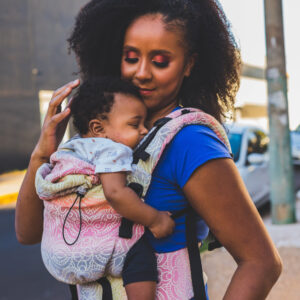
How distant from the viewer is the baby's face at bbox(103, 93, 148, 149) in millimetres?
1596

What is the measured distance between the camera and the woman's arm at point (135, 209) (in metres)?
1.37

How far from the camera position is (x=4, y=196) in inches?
428

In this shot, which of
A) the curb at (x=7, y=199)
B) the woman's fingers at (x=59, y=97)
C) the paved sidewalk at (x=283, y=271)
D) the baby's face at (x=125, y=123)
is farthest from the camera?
the curb at (x=7, y=199)

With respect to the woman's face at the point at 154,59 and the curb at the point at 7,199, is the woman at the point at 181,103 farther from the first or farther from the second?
the curb at the point at 7,199

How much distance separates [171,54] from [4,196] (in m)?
9.92

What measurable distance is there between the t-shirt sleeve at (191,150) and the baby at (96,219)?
0.13 metres

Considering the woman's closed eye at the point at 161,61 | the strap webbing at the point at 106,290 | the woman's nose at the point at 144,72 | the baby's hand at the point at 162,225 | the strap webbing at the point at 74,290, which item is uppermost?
the woman's closed eye at the point at 161,61

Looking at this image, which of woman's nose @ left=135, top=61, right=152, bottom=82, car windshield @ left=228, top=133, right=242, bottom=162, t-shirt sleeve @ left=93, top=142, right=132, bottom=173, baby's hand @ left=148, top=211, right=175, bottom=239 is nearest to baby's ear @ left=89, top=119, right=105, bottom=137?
t-shirt sleeve @ left=93, top=142, right=132, bottom=173

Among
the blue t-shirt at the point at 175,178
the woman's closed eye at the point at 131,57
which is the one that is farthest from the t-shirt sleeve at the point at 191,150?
the woman's closed eye at the point at 131,57

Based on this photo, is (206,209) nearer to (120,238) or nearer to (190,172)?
(190,172)

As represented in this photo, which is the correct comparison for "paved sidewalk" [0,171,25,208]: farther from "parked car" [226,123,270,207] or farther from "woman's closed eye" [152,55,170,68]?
"woman's closed eye" [152,55,170,68]

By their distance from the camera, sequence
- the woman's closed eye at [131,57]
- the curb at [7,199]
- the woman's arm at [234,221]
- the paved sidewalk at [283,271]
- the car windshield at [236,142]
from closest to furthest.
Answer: the woman's arm at [234,221], the woman's closed eye at [131,57], the paved sidewalk at [283,271], the car windshield at [236,142], the curb at [7,199]

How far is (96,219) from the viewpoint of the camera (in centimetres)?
140

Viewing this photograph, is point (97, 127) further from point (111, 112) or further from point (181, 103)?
point (181, 103)
